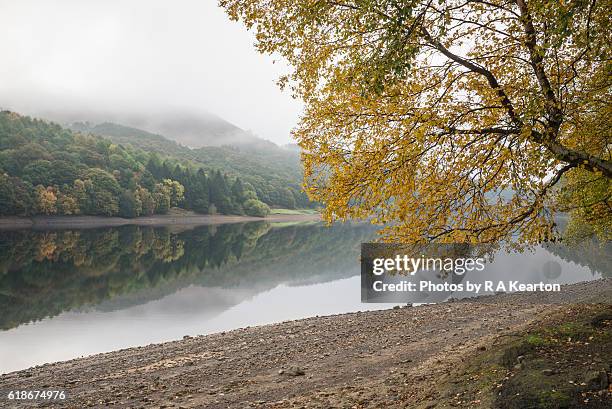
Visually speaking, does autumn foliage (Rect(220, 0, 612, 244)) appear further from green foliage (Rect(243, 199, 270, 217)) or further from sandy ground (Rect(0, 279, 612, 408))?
green foliage (Rect(243, 199, 270, 217))

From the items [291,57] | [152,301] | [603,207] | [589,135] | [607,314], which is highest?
[291,57]

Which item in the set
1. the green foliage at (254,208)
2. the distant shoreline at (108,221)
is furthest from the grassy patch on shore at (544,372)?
the green foliage at (254,208)

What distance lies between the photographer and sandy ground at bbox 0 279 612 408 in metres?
10.2

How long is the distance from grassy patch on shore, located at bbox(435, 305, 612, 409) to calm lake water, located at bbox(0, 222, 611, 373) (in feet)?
61.8

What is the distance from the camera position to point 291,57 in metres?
10.3

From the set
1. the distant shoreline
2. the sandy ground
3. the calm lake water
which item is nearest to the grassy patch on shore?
the sandy ground

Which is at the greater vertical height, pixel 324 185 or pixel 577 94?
pixel 577 94

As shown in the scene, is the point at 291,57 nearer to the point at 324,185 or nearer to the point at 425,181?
the point at 324,185

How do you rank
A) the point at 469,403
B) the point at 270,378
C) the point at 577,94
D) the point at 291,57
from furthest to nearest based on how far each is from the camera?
the point at 270,378, the point at 291,57, the point at 577,94, the point at 469,403

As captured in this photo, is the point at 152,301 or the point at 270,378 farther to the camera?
the point at 152,301

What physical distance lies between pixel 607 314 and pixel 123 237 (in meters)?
82.5

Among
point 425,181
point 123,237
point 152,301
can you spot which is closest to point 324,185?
point 425,181

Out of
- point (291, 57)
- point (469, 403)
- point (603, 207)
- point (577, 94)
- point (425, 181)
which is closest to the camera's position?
point (469, 403)

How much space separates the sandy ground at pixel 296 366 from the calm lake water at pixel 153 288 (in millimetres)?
6025
